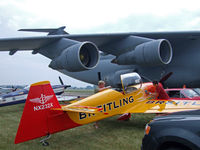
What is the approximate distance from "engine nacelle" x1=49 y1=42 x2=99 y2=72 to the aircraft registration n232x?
136 cm

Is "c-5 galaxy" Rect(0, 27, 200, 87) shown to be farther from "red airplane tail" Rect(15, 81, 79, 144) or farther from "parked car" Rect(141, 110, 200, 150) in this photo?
"parked car" Rect(141, 110, 200, 150)

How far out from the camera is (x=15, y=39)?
7.92 metres

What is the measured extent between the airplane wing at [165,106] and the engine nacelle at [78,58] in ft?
7.56

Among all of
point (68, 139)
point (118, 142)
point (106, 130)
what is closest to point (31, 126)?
point (68, 139)

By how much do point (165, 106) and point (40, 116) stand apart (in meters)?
3.87

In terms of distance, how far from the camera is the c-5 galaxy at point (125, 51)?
716cm

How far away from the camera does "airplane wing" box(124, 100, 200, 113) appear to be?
234 inches

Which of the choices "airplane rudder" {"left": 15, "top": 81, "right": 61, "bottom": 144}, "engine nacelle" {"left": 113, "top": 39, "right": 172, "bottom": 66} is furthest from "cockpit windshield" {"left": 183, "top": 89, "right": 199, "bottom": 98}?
"airplane rudder" {"left": 15, "top": 81, "right": 61, "bottom": 144}

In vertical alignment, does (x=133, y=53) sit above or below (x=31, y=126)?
above

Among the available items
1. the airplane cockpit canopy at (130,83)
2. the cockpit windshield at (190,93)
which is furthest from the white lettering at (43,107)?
the cockpit windshield at (190,93)

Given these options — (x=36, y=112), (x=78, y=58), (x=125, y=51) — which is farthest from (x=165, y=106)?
(x=36, y=112)

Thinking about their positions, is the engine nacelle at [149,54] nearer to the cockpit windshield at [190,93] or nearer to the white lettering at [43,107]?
the cockpit windshield at [190,93]

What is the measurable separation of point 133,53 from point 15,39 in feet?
16.1

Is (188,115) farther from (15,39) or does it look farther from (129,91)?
(15,39)
